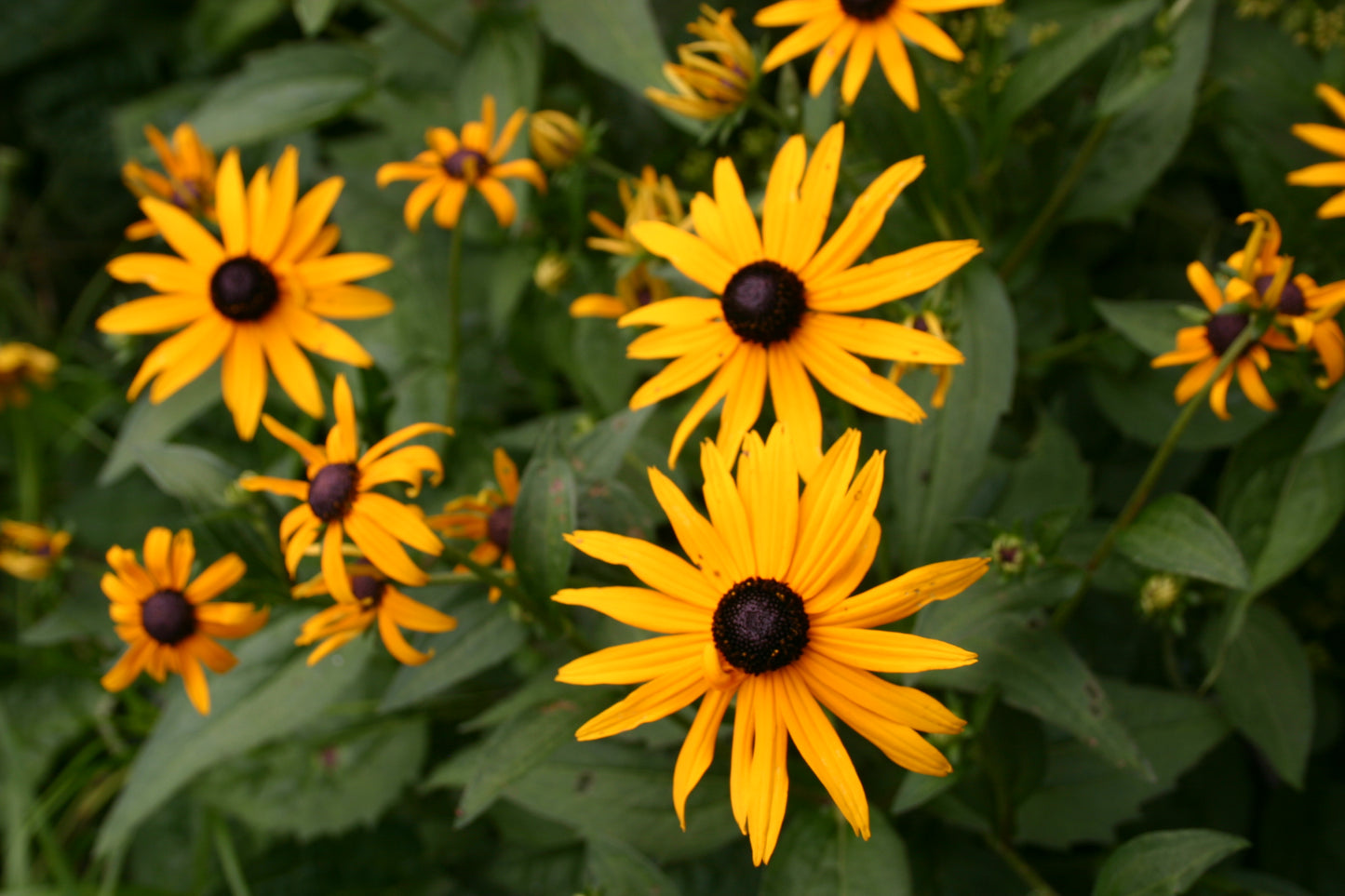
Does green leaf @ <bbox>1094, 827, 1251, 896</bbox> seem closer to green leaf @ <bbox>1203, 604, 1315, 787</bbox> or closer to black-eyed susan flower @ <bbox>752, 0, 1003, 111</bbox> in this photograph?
green leaf @ <bbox>1203, 604, 1315, 787</bbox>

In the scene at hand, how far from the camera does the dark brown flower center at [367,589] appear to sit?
1.31 m

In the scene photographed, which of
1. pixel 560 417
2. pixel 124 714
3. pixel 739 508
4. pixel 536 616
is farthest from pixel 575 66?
pixel 124 714

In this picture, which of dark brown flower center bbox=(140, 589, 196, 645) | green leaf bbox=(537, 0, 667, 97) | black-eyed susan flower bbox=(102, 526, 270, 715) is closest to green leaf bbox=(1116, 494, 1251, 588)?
green leaf bbox=(537, 0, 667, 97)

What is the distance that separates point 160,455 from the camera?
162cm

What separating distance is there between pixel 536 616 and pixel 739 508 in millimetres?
449

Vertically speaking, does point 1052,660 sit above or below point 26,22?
below

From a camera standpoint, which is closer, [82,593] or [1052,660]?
[1052,660]

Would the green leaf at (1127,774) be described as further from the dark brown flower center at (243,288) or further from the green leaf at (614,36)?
the dark brown flower center at (243,288)

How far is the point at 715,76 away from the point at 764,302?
1.43ft

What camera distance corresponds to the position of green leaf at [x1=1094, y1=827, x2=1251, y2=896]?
3.71 feet

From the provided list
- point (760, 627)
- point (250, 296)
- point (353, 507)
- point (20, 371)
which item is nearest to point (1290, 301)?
point (760, 627)

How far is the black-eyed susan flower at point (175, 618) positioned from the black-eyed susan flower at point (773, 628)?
68cm

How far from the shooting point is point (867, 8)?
1.34m

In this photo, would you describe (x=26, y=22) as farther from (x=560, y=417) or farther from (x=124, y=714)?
(x=560, y=417)
